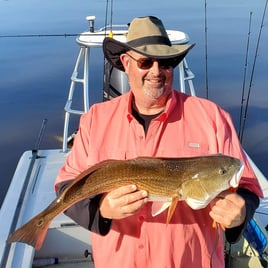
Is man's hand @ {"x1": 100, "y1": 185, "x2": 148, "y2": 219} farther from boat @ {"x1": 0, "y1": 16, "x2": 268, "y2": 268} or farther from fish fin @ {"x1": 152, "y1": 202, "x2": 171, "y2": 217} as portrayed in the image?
boat @ {"x1": 0, "y1": 16, "x2": 268, "y2": 268}

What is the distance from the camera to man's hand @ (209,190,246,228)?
6.16 ft

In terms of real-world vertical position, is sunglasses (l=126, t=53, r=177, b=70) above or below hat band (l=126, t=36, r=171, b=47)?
below

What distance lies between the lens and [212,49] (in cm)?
1205

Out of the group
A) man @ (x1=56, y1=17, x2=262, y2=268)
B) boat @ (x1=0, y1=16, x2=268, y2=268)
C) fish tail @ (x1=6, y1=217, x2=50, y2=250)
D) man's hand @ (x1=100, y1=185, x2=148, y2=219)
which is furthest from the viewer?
boat @ (x1=0, y1=16, x2=268, y2=268)

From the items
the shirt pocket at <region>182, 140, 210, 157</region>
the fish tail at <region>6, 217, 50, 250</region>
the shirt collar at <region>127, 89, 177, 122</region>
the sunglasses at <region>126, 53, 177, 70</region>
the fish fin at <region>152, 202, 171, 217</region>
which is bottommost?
the fish tail at <region>6, 217, 50, 250</region>

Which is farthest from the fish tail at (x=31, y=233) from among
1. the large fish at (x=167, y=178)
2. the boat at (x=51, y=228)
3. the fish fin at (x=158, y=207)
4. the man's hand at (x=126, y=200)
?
the boat at (x=51, y=228)

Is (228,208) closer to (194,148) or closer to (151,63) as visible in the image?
(194,148)

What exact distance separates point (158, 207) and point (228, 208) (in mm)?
294

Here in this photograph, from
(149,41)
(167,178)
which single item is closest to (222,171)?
(167,178)

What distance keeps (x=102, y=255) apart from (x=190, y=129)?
0.72m

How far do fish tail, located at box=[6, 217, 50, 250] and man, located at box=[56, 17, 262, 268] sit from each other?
0.19 metres

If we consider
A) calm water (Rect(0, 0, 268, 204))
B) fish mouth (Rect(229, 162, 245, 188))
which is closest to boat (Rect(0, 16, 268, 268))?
fish mouth (Rect(229, 162, 245, 188))

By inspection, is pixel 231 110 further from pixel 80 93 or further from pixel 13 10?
pixel 13 10

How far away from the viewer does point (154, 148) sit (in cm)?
212
